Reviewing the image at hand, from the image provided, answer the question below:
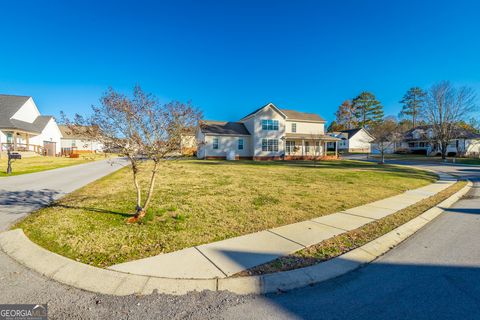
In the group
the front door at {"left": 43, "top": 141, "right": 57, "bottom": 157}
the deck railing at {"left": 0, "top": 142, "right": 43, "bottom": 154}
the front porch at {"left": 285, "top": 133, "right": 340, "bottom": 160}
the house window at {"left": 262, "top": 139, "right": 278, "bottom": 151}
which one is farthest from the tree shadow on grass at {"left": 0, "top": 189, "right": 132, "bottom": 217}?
the front door at {"left": 43, "top": 141, "right": 57, "bottom": 157}

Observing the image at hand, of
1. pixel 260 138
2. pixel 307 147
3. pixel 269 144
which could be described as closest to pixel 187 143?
pixel 260 138

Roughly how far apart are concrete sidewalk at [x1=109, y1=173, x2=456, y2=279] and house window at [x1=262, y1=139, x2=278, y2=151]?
2410 cm

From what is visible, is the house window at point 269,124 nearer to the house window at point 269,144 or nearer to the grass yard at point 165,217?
the house window at point 269,144

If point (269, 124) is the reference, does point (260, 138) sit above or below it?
below

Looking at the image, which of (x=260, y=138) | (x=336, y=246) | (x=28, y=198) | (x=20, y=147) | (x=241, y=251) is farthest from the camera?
(x=260, y=138)

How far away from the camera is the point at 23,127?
27328 mm

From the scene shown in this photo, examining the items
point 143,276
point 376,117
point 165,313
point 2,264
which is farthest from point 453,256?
point 376,117

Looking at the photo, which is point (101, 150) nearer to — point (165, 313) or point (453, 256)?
point (165, 313)

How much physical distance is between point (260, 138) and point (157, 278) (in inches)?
1064

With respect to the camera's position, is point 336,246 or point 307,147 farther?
point 307,147

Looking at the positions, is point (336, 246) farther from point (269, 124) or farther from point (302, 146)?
point (302, 146)

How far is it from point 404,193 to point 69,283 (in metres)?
10.7

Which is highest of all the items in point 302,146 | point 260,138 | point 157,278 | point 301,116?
point 301,116

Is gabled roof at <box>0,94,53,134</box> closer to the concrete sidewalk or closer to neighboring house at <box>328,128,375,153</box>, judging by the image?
the concrete sidewalk
